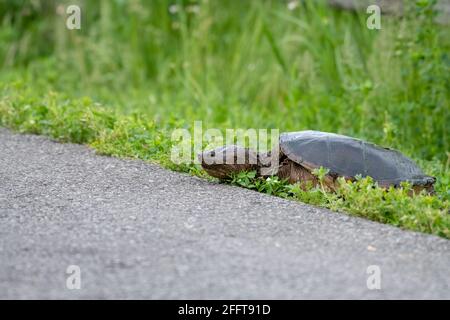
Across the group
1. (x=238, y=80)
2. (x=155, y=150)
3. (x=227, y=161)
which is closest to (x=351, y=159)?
(x=227, y=161)

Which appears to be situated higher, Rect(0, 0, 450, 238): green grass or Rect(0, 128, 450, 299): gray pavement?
Rect(0, 0, 450, 238): green grass

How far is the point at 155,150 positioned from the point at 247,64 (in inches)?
112

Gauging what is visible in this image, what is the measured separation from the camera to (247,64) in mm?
7320

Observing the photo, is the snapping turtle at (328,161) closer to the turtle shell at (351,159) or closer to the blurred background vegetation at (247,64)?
the turtle shell at (351,159)

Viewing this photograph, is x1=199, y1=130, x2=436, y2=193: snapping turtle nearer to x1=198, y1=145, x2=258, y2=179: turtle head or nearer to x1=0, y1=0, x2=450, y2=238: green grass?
x1=198, y1=145, x2=258, y2=179: turtle head

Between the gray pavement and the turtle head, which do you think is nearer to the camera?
the gray pavement

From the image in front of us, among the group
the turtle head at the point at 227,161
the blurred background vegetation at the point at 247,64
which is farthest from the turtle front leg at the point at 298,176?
the blurred background vegetation at the point at 247,64

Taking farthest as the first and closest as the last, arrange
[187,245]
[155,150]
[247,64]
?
[247,64], [155,150], [187,245]

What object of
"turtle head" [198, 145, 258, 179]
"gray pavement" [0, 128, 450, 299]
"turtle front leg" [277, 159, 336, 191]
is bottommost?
"gray pavement" [0, 128, 450, 299]

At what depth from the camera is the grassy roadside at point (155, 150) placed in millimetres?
3676

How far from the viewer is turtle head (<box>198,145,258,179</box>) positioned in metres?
4.09

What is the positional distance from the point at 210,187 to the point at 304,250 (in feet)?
3.27

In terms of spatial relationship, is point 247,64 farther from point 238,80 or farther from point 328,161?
point 328,161

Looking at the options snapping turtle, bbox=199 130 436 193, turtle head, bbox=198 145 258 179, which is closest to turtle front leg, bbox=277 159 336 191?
snapping turtle, bbox=199 130 436 193
